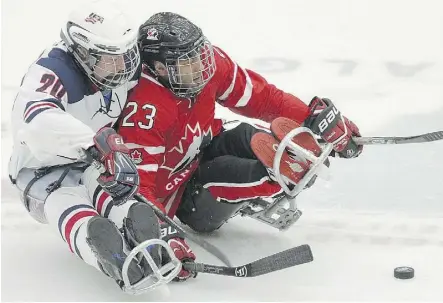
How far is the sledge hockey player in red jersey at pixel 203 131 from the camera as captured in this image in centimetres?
359

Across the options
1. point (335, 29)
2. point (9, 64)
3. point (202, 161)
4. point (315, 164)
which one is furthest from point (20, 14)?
point (315, 164)

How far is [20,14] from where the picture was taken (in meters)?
6.66

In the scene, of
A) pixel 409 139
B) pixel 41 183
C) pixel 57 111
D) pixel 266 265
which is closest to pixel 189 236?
pixel 266 265

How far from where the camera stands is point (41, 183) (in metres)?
3.56

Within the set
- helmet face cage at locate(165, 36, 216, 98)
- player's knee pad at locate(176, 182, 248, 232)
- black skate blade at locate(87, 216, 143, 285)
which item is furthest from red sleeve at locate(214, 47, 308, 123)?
black skate blade at locate(87, 216, 143, 285)

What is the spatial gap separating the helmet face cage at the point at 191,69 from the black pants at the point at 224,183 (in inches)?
12.4

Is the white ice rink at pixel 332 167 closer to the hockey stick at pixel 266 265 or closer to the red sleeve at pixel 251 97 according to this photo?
the hockey stick at pixel 266 265

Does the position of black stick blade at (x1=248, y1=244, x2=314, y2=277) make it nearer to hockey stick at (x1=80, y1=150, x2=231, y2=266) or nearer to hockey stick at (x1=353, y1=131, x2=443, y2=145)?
hockey stick at (x1=80, y1=150, x2=231, y2=266)

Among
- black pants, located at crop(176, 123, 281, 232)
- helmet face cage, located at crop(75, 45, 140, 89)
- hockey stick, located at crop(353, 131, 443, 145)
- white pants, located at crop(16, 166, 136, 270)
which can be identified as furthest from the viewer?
hockey stick, located at crop(353, 131, 443, 145)

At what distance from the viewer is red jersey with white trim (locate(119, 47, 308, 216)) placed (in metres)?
3.60

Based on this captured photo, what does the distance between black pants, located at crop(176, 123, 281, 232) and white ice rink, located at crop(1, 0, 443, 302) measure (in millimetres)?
110

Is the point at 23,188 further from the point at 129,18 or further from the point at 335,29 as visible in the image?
the point at 335,29

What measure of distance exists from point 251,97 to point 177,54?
44 centimetres

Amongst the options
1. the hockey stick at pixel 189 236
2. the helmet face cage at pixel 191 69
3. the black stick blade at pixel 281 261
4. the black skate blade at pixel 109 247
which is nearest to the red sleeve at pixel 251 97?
the helmet face cage at pixel 191 69
